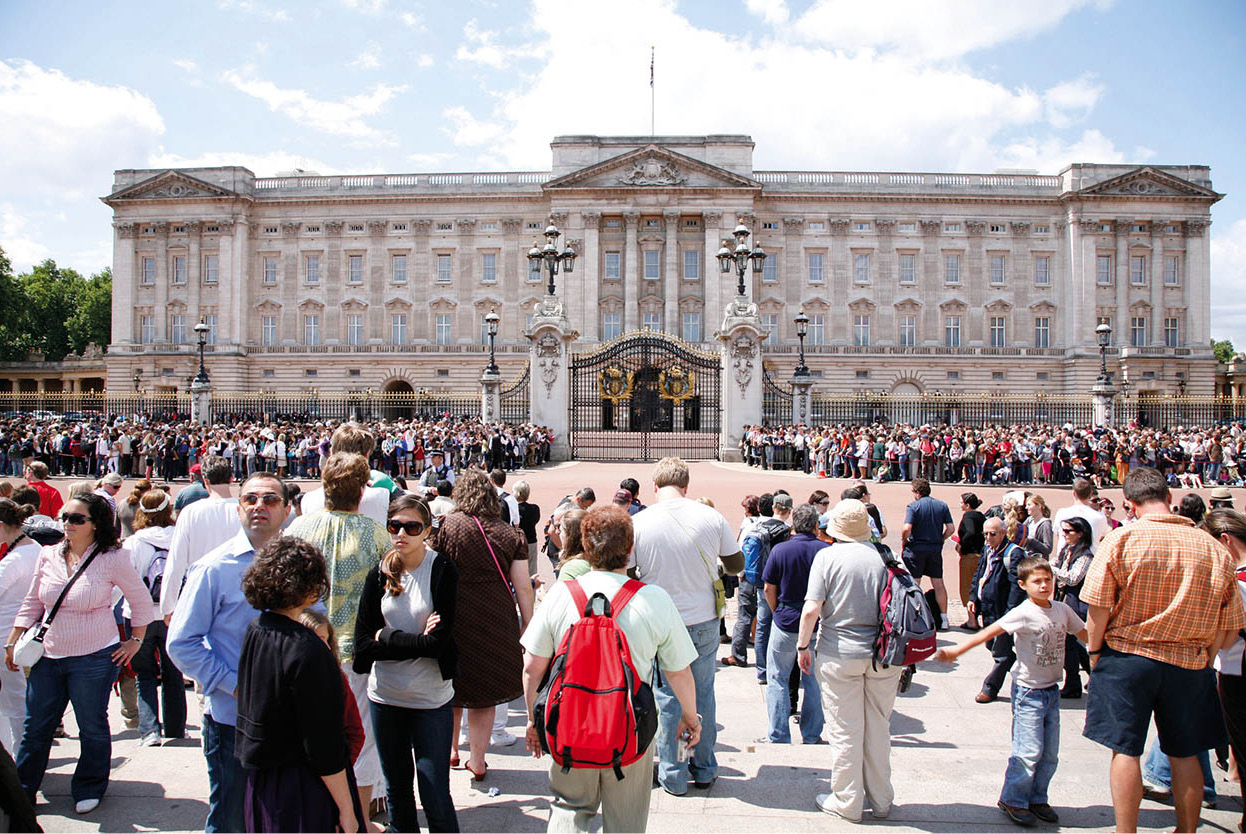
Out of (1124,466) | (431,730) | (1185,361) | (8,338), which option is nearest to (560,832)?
(431,730)

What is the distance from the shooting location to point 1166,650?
401 centimetres

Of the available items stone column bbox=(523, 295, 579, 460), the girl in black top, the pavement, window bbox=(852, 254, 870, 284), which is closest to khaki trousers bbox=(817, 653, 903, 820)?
the pavement

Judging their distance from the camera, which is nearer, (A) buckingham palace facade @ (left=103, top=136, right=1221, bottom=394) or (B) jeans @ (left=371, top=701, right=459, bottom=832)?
(B) jeans @ (left=371, top=701, right=459, bottom=832)

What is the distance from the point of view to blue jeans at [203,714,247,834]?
3.69 m

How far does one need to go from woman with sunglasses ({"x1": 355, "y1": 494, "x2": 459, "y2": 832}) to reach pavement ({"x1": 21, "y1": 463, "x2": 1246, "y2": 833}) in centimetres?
48

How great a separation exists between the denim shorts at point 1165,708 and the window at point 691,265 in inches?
1843

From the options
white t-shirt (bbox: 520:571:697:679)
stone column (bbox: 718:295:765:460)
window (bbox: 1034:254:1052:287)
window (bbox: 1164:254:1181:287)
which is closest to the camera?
white t-shirt (bbox: 520:571:697:679)

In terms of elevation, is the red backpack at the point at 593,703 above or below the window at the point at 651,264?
below

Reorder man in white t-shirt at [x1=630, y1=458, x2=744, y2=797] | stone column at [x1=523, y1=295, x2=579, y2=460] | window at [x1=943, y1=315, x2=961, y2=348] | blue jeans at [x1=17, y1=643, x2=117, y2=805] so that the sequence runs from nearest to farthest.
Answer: blue jeans at [x1=17, y1=643, x2=117, y2=805] → man in white t-shirt at [x1=630, y1=458, x2=744, y2=797] → stone column at [x1=523, y1=295, x2=579, y2=460] → window at [x1=943, y1=315, x2=961, y2=348]

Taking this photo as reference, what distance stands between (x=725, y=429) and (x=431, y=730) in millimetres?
22655

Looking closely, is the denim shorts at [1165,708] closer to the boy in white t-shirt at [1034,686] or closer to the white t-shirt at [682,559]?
the boy in white t-shirt at [1034,686]

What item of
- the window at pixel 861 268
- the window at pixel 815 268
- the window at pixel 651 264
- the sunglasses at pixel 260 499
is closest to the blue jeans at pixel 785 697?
the sunglasses at pixel 260 499

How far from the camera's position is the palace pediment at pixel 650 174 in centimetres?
4797

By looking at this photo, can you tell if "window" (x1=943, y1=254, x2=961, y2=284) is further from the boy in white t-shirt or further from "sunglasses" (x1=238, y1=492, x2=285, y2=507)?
"sunglasses" (x1=238, y1=492, x2=285, y2=507)
